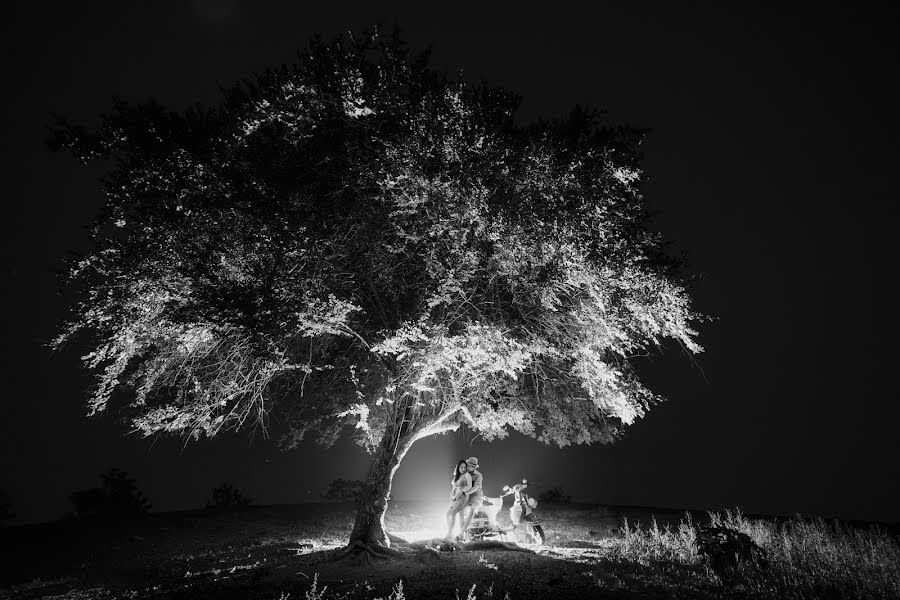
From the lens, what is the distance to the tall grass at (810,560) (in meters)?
8.42

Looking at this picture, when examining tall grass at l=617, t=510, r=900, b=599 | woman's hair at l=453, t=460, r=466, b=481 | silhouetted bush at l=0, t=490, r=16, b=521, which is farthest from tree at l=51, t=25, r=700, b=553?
silhouetted bush at l=0, t=490, r=16, b=521

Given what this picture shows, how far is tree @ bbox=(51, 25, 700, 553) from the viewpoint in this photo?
11.3 meters

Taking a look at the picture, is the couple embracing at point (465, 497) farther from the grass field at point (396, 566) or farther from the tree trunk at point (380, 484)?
the grass field at point (396, 566)

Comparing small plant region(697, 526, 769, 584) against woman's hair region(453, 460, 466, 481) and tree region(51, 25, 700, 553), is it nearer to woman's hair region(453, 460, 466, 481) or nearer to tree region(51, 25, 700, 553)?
tree region(51, 25, 700, 553)

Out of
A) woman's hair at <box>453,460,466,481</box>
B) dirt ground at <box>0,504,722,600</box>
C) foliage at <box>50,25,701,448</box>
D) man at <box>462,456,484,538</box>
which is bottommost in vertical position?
dirt ground at <box>0,504,722,600</box>

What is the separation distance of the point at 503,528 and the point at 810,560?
7.10 m

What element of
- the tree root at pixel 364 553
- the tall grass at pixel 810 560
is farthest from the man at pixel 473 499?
the tall grass at pixel 810 560

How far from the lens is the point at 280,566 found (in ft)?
34.1

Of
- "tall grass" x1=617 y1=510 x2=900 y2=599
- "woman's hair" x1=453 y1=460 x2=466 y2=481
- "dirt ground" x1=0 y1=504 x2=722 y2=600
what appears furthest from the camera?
"woman's hair" x1=453 y1=460 x2=466 y2=481

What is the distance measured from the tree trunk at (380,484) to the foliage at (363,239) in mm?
1118

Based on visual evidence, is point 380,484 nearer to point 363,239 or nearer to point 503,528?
point 503,528

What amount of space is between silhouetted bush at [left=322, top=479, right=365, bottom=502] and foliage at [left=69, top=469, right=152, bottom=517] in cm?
1035

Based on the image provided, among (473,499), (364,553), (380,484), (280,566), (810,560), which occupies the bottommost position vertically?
(280,566)

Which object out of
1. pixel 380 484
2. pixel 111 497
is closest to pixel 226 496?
pixel 111 497
